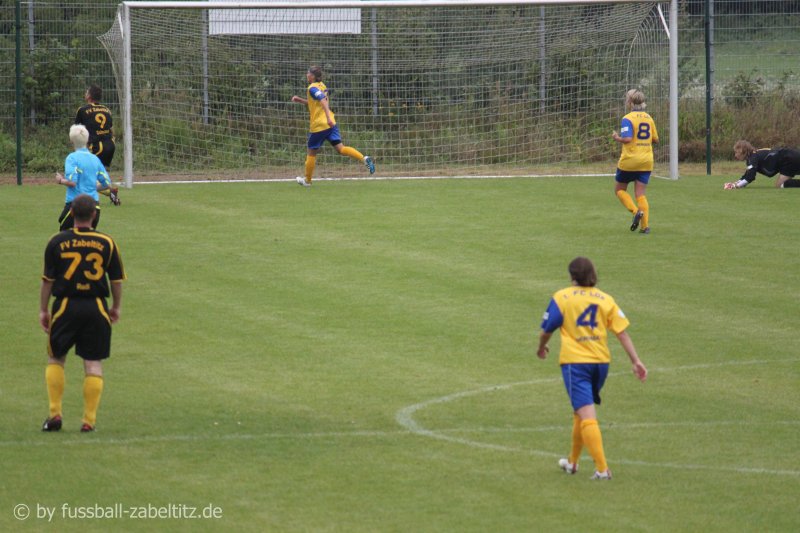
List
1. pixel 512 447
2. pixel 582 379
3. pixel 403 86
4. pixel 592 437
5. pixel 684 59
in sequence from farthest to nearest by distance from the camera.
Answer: pixel 684 59
pixel 403 86
pixel 512 447
pixel 582 379
pixel 592 437

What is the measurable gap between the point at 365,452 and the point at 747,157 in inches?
610

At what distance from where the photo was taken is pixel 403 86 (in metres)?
26.2

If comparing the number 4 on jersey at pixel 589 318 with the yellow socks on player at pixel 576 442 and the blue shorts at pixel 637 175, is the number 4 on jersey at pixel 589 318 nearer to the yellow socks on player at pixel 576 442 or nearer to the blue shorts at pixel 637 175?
the yellow socks on player at pixel 576 442

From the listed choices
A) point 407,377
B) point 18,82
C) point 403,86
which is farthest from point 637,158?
point 18,82

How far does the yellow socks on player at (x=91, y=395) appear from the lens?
352 inches

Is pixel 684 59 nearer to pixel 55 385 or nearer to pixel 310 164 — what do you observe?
pixel 310 164

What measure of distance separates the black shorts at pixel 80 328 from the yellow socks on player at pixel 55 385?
0.10 m

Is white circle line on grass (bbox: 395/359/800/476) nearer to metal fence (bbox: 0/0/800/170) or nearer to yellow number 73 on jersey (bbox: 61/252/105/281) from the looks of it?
yellow number 73 on jersey (bbox: 61/252/105/281)

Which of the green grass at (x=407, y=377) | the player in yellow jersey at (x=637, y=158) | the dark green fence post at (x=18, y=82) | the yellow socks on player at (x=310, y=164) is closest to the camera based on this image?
the green grass at (x=407, y=377)

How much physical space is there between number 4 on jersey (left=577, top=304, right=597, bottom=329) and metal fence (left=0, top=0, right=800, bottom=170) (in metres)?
19.7

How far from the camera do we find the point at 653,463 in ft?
27.3

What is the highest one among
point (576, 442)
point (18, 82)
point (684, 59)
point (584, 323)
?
point (684, 59)

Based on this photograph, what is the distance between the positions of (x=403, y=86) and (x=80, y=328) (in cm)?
1792

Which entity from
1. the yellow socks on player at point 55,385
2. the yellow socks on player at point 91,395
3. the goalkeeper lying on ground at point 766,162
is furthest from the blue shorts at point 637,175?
the yellow socks on player at point 55,385
